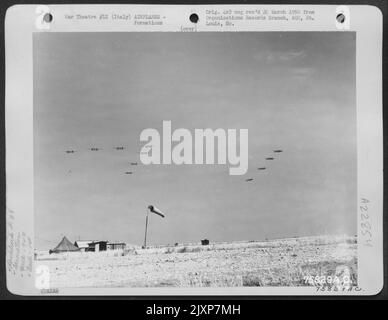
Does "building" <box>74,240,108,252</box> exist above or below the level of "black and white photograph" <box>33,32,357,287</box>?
below

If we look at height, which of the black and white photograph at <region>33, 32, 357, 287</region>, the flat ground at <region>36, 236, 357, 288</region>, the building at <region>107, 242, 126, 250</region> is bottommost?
the flat ground at <region>36, 236, 357, 288</region>

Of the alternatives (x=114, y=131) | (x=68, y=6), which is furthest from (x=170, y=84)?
(x=68, y=6)

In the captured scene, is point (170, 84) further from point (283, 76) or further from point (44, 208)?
point (44, 208)

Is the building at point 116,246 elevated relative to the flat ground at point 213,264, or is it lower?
elevated

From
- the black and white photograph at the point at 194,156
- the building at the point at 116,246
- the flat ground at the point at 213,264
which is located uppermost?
the black and white photograph at the point at 194,156

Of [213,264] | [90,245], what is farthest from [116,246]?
[213,264]
